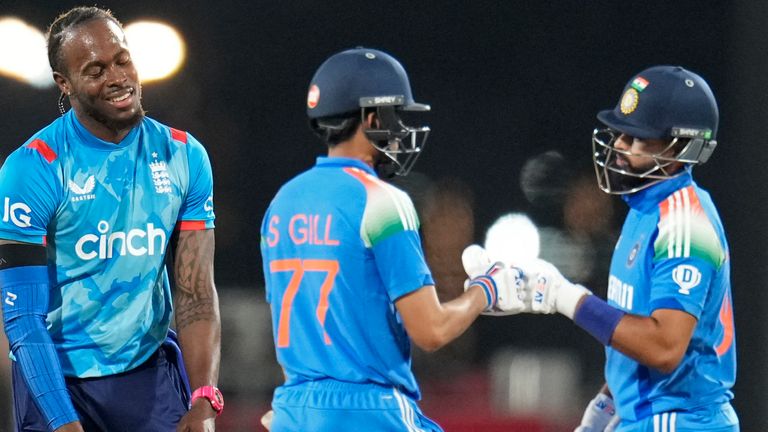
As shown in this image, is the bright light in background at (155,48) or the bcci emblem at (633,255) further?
the bright light in background at (155,48)

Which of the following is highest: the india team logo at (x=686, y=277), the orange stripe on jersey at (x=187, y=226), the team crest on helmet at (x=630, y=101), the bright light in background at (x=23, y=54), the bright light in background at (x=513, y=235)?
the bright light in background at (x=23, y=54)

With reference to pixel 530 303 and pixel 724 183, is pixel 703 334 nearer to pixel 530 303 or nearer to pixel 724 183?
pixel 530 303

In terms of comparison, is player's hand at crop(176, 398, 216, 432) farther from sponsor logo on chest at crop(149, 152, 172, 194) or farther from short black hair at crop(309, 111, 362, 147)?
short black hair at crop(309, 111, 362, 147)

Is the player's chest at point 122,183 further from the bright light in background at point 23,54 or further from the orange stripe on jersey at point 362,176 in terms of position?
the bright light in background at point 23,54

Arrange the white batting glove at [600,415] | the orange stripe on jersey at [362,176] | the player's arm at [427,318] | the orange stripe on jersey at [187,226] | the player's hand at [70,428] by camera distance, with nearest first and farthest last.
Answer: the player's arm at [427,318] → the orange stripe on jersey at [362,176] → the player's hand at [70,428] → the orange stripe on jersey at [187,226] → the white batting glove at [600,415]

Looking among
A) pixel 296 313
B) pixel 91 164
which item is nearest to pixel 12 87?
pixel 91 164

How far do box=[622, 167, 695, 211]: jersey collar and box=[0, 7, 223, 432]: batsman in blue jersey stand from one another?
127 centimetres

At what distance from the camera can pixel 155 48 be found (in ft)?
19.7

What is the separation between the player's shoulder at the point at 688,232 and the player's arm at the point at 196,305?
1.27 m

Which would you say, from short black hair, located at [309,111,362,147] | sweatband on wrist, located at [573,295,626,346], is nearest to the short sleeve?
short black hair, located at [309,111,362,147]

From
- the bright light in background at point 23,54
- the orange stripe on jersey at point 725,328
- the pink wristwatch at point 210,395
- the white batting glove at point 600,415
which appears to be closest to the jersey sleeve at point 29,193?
the pink wristwatch at point 210,395

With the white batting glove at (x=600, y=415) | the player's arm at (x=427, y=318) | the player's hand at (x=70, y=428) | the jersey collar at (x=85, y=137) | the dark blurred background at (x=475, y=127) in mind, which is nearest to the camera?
the player's arm at (x=427, y=318)

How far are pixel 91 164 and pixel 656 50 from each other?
3828 millimetres

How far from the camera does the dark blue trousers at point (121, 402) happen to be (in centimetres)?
302
